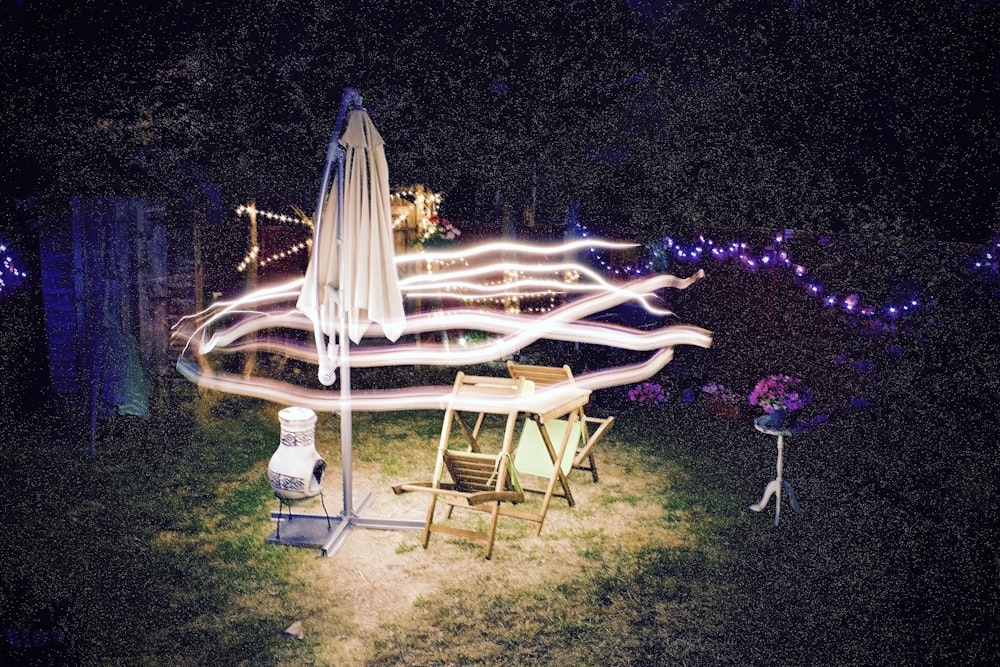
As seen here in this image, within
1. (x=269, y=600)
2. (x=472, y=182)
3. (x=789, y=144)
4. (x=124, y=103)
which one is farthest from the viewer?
(x=472, y=182)

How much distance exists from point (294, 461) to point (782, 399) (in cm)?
362

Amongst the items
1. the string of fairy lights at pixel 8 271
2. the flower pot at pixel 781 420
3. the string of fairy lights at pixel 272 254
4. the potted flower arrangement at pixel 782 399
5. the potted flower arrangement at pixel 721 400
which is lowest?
the potted flower arrangement at pixel 721 400

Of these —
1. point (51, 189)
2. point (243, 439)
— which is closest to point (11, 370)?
point (51, 189)

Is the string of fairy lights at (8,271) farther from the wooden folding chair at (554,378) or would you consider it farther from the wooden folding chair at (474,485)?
the wooden folding chair at (554,378)

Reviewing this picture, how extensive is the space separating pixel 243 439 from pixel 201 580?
2775 millimetres

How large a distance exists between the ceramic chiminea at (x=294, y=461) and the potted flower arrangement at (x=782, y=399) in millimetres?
3289

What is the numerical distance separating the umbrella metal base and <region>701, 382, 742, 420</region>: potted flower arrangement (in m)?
4.31

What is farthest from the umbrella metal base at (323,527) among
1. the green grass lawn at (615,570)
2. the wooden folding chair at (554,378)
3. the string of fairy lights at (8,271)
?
the string of fairy lights at (8,271)

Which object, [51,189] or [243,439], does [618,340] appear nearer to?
[243,439]

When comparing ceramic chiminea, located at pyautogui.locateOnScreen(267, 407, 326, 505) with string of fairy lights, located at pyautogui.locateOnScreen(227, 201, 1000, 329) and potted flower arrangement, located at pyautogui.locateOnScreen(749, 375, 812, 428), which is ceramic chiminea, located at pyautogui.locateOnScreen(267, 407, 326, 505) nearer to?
string of fairy lights, located at pyautogui.locateOnScreen(227, 201, 1000, 329)

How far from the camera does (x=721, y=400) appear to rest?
7621 mm

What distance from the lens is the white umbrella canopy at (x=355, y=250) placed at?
4176mm

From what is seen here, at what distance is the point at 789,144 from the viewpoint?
24.2 feet

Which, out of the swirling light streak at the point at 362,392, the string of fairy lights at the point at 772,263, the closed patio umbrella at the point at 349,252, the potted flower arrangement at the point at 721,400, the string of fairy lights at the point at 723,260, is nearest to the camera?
the closed patio umbrella at the point at 349,252
